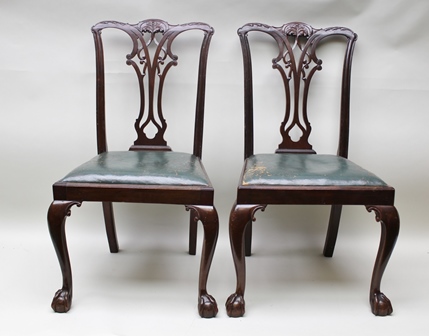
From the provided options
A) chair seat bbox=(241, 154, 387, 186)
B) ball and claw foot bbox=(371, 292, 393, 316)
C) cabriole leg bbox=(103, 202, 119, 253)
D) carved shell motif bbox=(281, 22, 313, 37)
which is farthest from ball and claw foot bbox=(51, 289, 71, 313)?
carved shell motif bbox=(281, 22, 313, 37)

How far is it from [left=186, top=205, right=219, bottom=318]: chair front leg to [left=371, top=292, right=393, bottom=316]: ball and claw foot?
23.1 inches

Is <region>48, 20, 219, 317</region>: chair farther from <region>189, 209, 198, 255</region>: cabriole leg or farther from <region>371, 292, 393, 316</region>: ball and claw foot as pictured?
<region>371, 292, 393, 316</region>: ball and claw foot

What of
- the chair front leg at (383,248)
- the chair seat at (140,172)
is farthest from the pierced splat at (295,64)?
the chair front leg at (383,248)

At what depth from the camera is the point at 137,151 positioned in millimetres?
2281

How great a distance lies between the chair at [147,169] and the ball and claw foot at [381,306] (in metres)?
0.59

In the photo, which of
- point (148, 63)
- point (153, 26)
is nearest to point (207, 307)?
point (148, 63)

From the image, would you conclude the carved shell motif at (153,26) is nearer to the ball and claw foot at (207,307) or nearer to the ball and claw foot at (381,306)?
the ball and claw foot at (207,307)

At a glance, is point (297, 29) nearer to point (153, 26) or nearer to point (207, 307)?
point (153, 26)

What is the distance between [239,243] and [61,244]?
0.64m

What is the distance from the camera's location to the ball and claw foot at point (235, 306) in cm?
193

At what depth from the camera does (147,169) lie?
1.94 m

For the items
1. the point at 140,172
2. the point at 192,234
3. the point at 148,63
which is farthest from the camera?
the point at 192,234

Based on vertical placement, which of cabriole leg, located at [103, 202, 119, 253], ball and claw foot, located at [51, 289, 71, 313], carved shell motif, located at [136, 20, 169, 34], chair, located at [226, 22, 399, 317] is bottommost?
ball and claw foot, located at [51, 289, 71, 313]

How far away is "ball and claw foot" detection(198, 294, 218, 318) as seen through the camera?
1.92m
